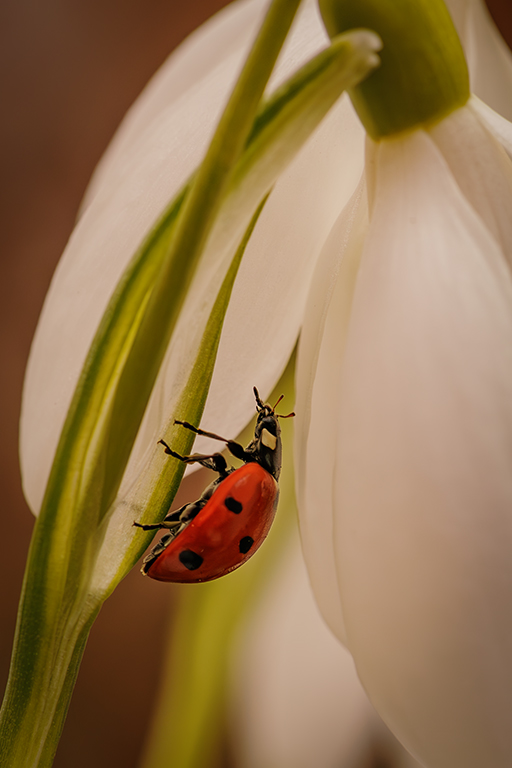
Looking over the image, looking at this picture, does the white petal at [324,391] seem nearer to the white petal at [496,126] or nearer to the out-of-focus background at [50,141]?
the white petal at [496,126]

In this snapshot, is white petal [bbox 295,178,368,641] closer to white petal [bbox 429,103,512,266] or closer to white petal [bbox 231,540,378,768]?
white petal [bbox 429,103,512,266]

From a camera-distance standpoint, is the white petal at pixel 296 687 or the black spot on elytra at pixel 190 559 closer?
the black spot on elytra at pixel 190 559

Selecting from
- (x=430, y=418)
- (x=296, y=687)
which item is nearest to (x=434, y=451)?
(x=430, y=418)

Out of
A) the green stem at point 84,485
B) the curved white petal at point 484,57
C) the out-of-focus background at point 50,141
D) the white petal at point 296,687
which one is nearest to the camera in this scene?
the green stem at point 84,485

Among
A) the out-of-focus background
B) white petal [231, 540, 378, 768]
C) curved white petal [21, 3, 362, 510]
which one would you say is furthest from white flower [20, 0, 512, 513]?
the out-of-focus background

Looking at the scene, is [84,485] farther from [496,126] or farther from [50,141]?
[50,141]

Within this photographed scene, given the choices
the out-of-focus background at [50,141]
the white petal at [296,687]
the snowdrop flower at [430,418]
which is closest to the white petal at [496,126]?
the snowdrop flower at [430,418]
